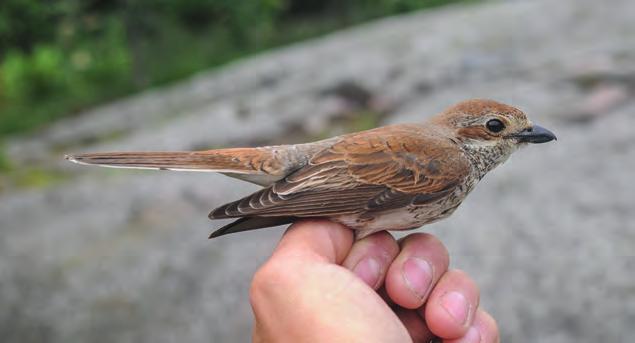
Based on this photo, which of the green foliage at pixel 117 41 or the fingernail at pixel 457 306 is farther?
the green foliage at pixel 117 41

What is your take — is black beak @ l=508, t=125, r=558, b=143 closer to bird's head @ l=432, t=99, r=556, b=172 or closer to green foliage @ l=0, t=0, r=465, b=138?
bird's head @ l=432, t=99, r=556, b=172

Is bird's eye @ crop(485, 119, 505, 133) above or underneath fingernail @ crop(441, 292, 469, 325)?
above

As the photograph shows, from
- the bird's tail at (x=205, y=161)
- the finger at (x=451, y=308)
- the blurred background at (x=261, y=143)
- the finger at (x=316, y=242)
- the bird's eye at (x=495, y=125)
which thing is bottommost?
the blurred background at (x=261, y=143)

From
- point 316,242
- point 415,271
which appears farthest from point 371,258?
point 316,242

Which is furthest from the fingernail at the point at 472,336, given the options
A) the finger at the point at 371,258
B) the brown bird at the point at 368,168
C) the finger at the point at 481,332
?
the brown bird at the point at 368,168

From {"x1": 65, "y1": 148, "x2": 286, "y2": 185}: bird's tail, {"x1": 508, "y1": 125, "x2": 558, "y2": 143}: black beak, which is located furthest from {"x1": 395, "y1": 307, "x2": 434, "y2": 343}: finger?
{"x1": 508, "y1": 125, "x2": 558, "y2": 143}: black beak

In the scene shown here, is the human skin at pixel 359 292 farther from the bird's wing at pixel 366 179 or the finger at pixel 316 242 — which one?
the bird's wing at pixel 366 179

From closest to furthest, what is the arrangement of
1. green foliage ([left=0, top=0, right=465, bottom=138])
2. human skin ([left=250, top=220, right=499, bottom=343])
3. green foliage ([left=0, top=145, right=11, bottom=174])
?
human skin ([left=250, top=220, right=499, bottom=343]) → green foliage ([left=0, top=145, right=11, bottom=174]) → green foliage ([left=0, top=0, right=465, bottom=138])

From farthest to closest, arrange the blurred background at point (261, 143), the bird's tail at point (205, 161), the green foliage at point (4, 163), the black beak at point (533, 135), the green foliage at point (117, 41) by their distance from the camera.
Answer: the green foliage at point (117, 41) < the green foliage at point (4, 163) < the blurred background at point (261, 143) < the black beak at point (533, 135) < the bird's tail at point (205, 161)
